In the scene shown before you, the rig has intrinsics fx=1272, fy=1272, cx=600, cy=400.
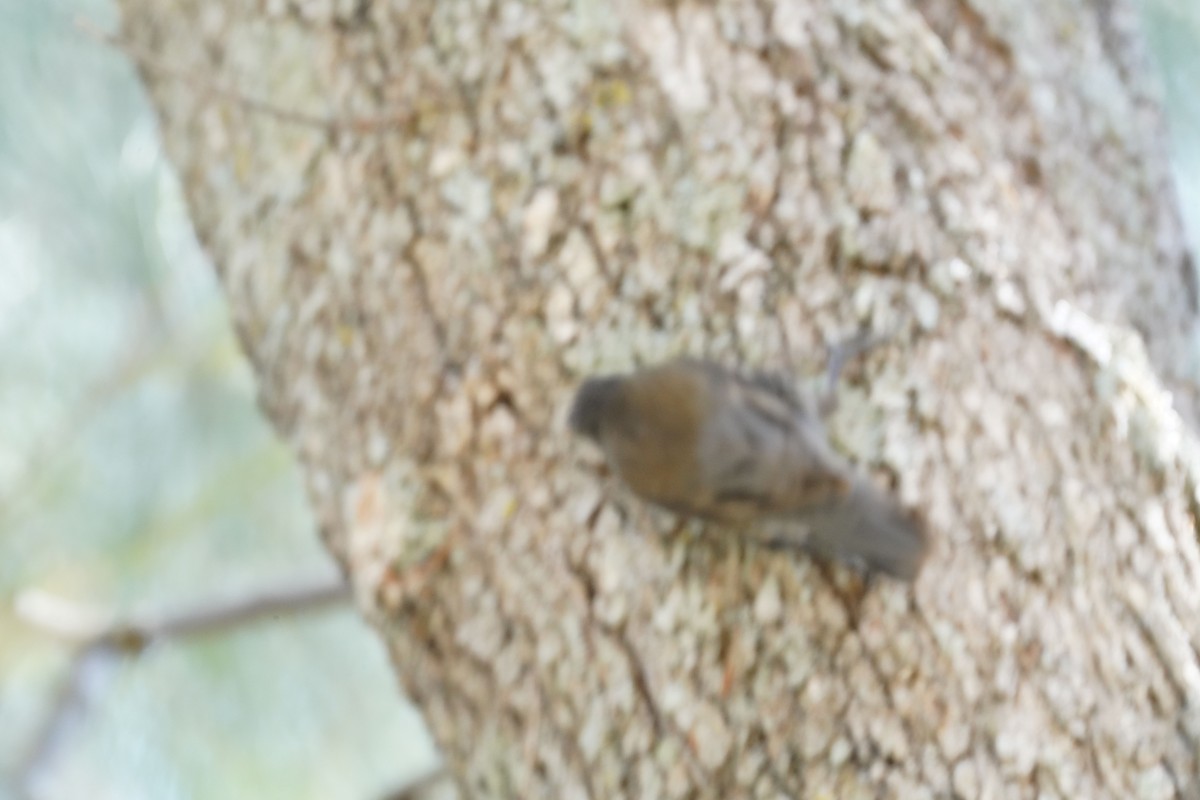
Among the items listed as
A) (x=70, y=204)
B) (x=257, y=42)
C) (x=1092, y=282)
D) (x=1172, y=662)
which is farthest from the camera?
(x=70, y=204)

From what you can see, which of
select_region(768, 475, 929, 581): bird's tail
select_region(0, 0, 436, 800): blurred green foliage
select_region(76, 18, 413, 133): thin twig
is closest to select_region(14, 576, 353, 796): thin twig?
select_region(0, 0, 436, 800): blurred green foliage

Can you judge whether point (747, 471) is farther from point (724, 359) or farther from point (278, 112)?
point (278, 112)

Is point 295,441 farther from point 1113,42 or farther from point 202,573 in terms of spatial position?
point 1113,42

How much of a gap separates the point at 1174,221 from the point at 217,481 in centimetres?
200

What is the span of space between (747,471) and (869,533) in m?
0.30

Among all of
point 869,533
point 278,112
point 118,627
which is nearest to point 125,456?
point 118,627

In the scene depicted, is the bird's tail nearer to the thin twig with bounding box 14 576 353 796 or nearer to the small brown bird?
the small brown bird

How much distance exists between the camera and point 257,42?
1.83 metres

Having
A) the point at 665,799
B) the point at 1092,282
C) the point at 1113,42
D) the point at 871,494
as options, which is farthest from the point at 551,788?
the point at 1113,42

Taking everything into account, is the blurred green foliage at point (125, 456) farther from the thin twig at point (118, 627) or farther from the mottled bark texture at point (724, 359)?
the mottled bark texture at point (724, 359)

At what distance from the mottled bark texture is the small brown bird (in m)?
0.03

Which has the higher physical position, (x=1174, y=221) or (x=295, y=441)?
(x=1174, y=221)

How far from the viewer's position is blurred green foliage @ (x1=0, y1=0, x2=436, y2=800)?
2.62 m

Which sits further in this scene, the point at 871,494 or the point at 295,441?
the point at 295,441
